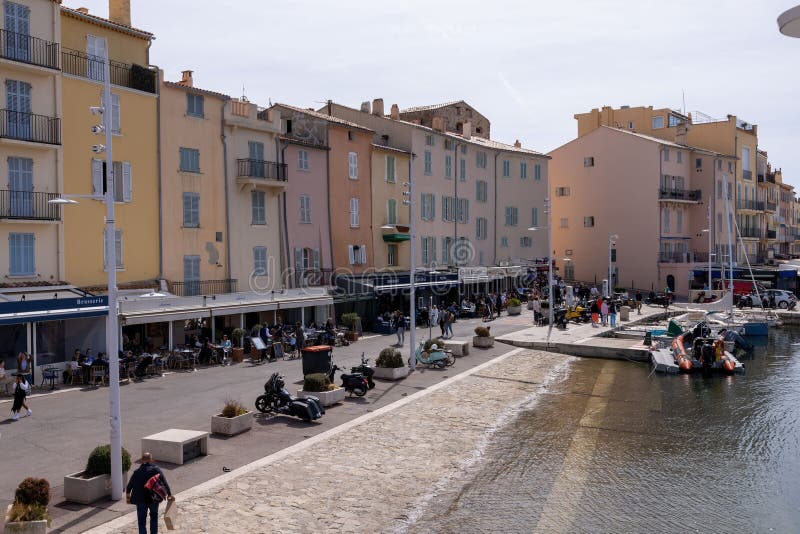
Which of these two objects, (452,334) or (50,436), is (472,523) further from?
(452,334)

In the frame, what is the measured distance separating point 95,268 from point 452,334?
58.7 feet

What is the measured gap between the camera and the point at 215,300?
30.1 meters

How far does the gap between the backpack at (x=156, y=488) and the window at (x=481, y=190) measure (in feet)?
150

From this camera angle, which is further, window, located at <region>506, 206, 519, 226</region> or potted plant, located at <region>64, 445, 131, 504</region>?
window, located at <region>506, 206, 519, 226</region>

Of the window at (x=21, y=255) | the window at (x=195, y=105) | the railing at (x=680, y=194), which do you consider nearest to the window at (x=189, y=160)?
the window at (x=195, y=105)

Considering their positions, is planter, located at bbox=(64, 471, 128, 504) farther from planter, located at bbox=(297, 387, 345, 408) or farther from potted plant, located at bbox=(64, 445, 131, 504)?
planter, located at bbox=(297, 387, 345, 408)

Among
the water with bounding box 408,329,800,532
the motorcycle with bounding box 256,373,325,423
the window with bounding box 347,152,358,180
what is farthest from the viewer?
the window with bounding box 347,152,358,180

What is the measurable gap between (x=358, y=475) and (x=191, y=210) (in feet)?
66.3

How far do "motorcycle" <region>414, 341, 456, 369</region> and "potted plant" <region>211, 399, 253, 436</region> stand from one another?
1149cm

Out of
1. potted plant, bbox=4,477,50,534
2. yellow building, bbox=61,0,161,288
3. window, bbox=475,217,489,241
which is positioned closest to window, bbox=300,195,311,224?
yellow building, bbox=61,0,161,288

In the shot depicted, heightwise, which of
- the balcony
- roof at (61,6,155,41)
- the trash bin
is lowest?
the trash bin

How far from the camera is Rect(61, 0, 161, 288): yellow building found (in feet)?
88.4

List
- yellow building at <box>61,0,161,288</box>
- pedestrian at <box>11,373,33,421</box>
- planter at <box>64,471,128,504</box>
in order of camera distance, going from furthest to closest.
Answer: yellow building at <box>61,0,161,288</box>, pedestrian at <box>11,373,33,421</box>, planter at <box>64,471,128,504</box>

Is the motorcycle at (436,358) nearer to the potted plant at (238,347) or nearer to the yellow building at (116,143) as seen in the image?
the potted plant at (238,347)
